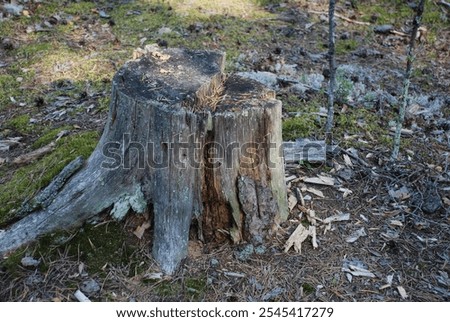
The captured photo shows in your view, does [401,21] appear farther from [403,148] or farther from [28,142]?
[28,142]

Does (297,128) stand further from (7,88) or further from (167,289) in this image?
(7,88)

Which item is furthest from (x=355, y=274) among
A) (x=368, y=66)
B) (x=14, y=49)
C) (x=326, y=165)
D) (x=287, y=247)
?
(x=14, y=49)

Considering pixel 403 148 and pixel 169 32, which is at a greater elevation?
pixel 169 32

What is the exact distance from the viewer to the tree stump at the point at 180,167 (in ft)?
11.9

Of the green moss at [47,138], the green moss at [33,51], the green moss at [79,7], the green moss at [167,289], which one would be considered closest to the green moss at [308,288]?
the green moss at [167,289]

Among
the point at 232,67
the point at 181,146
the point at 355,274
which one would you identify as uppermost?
the point at 181,146

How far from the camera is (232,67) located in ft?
23.6

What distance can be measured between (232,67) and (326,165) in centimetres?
289

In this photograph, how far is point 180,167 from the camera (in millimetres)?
3652

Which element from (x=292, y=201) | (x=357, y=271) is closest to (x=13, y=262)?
(x=292, y=201)

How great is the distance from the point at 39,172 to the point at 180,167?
6.37ft

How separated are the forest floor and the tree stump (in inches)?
7.0

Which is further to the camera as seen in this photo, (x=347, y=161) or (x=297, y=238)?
(x=347, y=161)

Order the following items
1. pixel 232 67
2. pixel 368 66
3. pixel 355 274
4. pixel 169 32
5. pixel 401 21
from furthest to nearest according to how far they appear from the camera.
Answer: pixel 401 21 < pixel 169 32 < pixel 368 66 < pixel 232 67 < pixel 355 274
